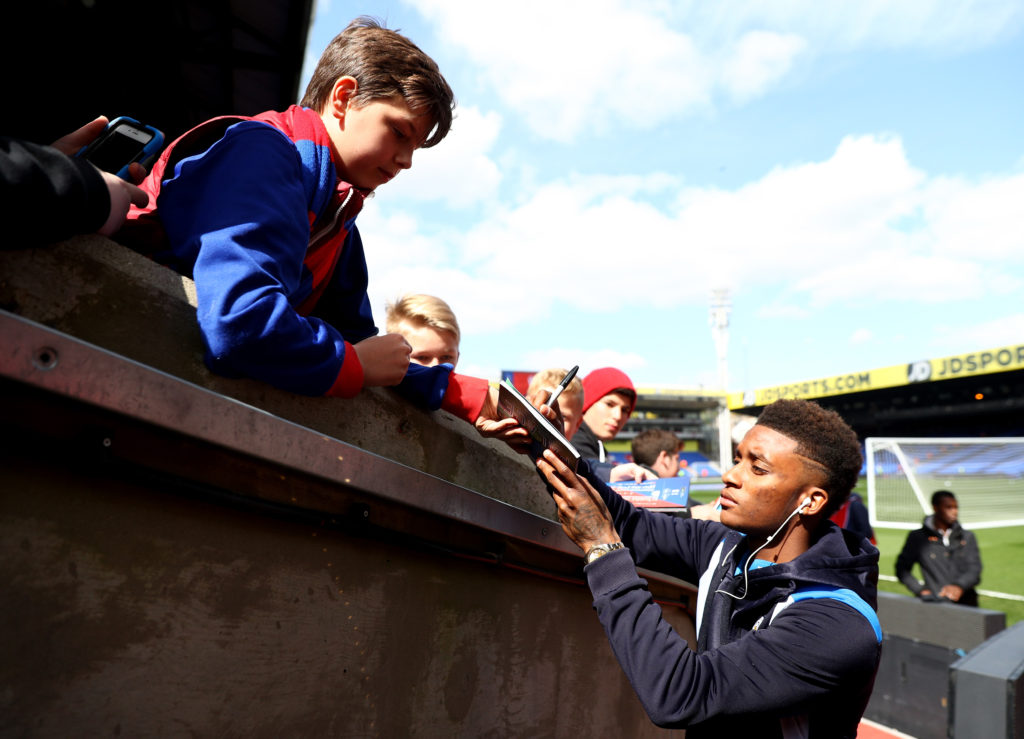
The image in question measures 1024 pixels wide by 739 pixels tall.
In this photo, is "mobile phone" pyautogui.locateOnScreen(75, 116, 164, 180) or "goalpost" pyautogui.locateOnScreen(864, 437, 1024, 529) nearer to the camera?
"mobile phone" pyautogui.locateOnScreen(75, 116, 164, 180)

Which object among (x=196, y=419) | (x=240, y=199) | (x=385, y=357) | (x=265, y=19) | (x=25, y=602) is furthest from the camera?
(x=265, y=19)

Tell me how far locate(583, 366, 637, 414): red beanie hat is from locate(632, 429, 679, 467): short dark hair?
88cm

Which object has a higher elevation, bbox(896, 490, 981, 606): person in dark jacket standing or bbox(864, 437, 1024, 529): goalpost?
bbox(864, 437, 1024, 529): goalpost

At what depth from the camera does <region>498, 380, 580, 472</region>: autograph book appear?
184 cm

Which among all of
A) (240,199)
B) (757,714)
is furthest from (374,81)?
(757,714)

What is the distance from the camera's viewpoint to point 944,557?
768 cm

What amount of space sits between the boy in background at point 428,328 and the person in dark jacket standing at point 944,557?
673 centimetres

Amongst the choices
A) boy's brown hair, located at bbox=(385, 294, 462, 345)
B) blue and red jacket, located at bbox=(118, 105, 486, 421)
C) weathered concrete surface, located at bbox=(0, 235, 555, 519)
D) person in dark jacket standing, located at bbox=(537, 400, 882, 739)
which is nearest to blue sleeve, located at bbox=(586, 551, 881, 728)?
person in dark jacket standing, located at bbox=(537, 400, 882, 739)

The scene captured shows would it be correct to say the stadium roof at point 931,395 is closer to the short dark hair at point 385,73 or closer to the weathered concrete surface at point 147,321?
the short dark hair at point 385,73

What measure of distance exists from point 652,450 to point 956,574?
4.79 meters

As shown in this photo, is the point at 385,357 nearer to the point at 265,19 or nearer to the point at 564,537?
the point at 564,537

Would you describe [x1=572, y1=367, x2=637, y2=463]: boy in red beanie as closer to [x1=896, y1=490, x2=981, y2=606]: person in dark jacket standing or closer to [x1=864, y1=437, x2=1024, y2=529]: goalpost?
[x1=896, y1=490, x2=981, y2=606]: person in dark jacket standing

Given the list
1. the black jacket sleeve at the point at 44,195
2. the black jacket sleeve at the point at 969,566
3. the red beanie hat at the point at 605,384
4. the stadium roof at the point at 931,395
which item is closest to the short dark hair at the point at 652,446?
the red beanie hat at the point at 605,384

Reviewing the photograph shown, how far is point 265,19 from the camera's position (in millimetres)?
7363
